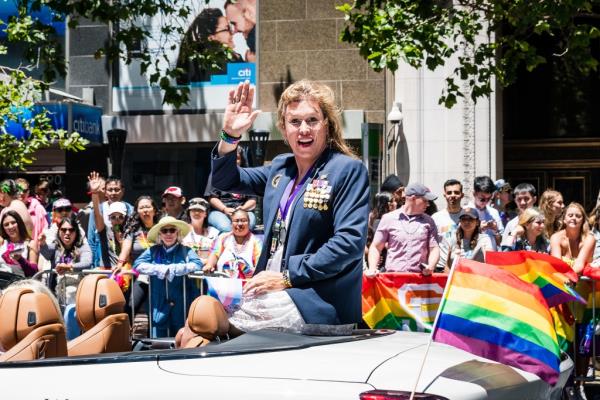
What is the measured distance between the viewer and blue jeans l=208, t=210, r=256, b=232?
1284 cm

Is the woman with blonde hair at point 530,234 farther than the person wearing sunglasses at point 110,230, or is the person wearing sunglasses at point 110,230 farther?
the person wearing sunglasses at point 110,230

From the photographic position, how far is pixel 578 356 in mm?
9844

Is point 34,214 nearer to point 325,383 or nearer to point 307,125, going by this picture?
→ point 307,125

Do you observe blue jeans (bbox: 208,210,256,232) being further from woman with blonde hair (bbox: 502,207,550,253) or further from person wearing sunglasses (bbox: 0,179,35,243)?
woman with blonde hair (bbox: 502,207,550,253)

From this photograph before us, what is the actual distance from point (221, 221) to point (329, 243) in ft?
28.1

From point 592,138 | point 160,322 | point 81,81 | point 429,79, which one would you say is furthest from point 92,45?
point 160,322

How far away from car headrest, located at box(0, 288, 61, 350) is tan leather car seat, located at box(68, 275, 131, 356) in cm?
39

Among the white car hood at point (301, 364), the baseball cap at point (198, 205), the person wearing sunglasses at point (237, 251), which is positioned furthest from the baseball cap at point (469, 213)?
the white car hood at point (301, 364)

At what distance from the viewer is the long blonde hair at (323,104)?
4.77m

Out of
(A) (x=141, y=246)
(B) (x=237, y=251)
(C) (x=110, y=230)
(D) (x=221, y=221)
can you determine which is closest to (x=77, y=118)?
(D) (x=221, y=221)

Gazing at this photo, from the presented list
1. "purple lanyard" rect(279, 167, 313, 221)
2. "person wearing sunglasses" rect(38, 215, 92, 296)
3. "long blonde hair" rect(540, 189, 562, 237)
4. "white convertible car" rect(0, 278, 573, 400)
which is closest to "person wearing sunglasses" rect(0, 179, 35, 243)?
"person wearing sunglasses" rect(38, 215, 92, 296)

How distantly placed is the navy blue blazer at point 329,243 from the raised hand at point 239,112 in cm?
Answer: 34

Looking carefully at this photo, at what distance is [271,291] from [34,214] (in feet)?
36.3

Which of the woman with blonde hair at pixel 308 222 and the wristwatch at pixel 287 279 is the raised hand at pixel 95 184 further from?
the wristwatch at pixel 287 279
